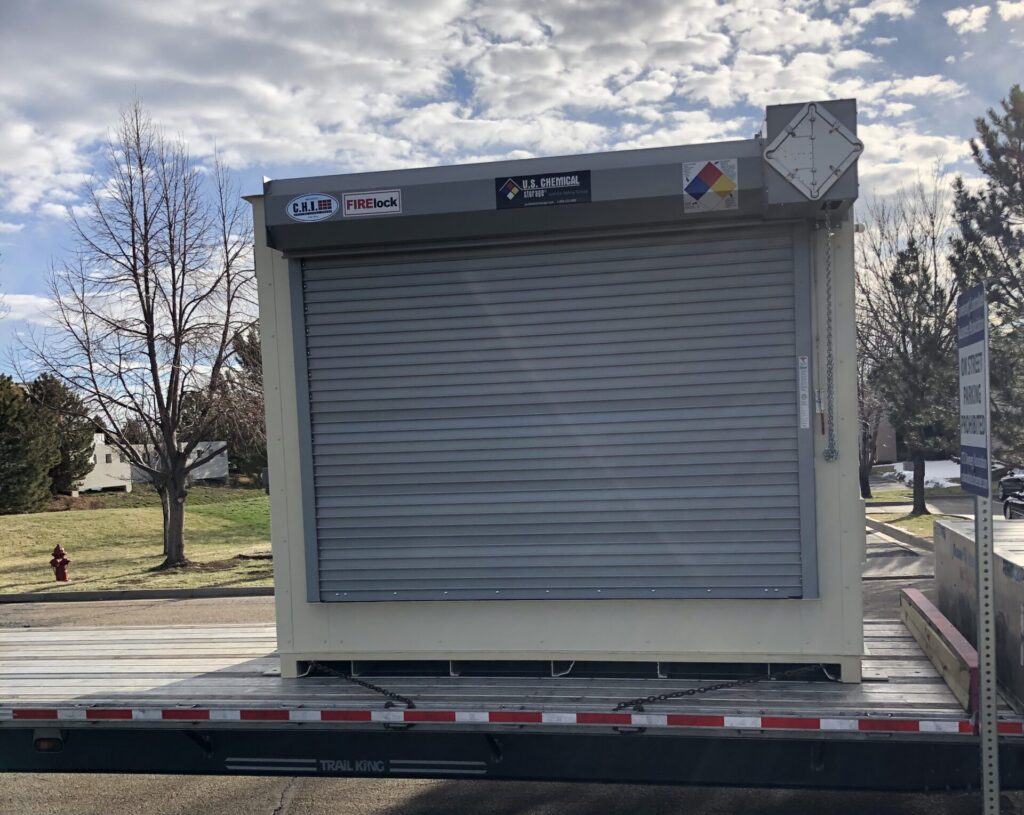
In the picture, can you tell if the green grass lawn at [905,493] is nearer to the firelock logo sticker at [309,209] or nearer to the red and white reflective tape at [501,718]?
the red and white reflective tape at [501,718]

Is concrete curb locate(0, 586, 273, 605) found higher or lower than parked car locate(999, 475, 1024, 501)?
higher

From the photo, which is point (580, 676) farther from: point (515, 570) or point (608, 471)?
point (608, 471)

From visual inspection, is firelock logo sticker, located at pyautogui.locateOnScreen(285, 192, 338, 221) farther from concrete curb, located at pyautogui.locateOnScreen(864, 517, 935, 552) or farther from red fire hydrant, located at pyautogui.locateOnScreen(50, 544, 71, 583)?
red fire hydrant, located at pyautogui.locateOnScreen(50, 544, 71, 583)

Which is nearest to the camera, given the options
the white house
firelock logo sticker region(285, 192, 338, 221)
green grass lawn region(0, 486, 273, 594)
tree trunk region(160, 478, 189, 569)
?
firelock logo sticker region(285, 192, 338, 221)

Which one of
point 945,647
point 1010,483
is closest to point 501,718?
point 945,647

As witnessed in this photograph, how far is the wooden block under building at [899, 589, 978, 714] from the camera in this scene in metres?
3.21

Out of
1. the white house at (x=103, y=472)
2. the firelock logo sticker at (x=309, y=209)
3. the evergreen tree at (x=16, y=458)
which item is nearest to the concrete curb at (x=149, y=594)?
the firelock logo sticker at (x=309, y=209)

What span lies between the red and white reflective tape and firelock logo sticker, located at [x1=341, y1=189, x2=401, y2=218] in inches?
86.9

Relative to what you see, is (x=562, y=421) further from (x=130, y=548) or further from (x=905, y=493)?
(x=905, y=493)

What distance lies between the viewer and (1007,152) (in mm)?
17719

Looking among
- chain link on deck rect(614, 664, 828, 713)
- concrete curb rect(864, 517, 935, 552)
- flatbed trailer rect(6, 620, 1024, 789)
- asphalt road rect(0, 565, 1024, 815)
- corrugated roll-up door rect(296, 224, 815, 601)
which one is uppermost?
corrugated roll-up door rect(296, 224, 815, 601)

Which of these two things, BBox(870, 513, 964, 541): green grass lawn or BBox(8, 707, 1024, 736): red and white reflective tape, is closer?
BBox(8, 707, 1024, 736): red and white reflective tape

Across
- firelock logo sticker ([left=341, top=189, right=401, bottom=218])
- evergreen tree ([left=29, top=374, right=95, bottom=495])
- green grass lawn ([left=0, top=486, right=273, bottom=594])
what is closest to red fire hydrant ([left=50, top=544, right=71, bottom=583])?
green grass lawn ([left=0, top=486, right=273, bottom=594])

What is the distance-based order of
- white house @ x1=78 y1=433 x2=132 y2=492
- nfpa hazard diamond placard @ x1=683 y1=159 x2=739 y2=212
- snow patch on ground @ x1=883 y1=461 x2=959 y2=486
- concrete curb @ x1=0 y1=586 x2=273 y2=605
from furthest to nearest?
snow patch on ground @ x1=883 y1=461 x2=959 y2=486 < white house @ x1=78 y1=433 x2=132 y2=492 < concrete curb @ x1=0 y1=586 x2=273 y2=605 < nfpa hazard diamond placard @ x1=683 y1=159 x2=739 y2=212
